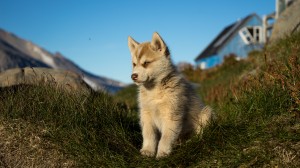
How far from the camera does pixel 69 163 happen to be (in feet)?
17.8

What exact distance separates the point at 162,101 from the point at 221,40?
149 feet

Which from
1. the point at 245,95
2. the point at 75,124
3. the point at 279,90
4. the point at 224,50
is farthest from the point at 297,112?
the point at 224,50

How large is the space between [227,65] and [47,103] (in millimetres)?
17655

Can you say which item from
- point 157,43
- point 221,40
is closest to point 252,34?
point 221,40

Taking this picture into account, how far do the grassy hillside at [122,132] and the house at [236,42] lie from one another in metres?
36.1

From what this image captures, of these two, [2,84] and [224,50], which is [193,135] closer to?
[2,84]

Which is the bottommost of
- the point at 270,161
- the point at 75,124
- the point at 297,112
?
the point at 270,161

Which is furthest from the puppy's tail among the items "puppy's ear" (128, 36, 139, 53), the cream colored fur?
"puppy's ear" (128, 36, 139, 53)

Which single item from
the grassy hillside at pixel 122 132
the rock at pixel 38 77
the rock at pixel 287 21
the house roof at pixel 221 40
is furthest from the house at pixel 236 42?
the grassy hillside at pixel 122 132

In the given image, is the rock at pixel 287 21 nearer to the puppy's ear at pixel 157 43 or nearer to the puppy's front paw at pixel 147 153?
the puppy's ear at pixel 157 43

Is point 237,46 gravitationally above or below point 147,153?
above

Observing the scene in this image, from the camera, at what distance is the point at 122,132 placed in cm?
598

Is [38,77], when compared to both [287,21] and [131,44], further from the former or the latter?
[287,21]

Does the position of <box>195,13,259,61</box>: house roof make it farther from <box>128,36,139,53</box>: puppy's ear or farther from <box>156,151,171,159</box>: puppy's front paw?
<box>156,151,171,159</box>: puppy's front paw
